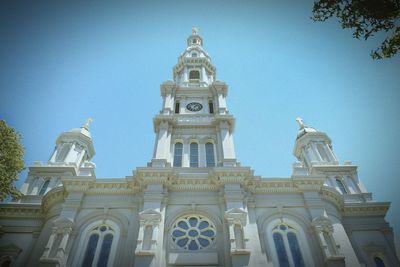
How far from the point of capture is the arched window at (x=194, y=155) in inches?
979

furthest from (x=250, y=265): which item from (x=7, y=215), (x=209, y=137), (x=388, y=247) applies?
(x=7, y=215)

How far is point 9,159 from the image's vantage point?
750 inches

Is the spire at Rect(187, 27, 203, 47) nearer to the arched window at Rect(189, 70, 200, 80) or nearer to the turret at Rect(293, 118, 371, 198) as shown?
the arched window at Rect(189, 70, 200, 80)

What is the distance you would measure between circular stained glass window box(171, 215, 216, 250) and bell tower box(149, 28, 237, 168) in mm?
4358

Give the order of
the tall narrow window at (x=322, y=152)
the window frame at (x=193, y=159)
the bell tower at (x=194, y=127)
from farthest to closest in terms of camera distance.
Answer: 1. the tall narrow window at (x=322, y=152)
2. the window frame at (x=193, y=159)
3. the bell tower at (x=194, y=127)

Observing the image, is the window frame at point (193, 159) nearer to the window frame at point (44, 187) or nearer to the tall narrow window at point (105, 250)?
the tall narrow window at point (105, 250)

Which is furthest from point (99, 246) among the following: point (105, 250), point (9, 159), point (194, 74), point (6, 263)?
point (194, 74)

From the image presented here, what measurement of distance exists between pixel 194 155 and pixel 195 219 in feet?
21.4

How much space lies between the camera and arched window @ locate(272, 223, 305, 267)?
17.8 meters

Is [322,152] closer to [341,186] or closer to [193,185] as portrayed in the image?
[341,186]

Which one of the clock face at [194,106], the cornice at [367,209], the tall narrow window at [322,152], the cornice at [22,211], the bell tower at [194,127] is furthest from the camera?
the tall narrow window at [322,152]

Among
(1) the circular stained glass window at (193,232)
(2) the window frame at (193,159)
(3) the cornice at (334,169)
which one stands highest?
(3) the cornice at (334,169)

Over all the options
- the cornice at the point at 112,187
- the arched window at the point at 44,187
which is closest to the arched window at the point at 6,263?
the cornice at the point at 112,187

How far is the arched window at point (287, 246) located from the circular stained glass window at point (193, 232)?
3639 mm
